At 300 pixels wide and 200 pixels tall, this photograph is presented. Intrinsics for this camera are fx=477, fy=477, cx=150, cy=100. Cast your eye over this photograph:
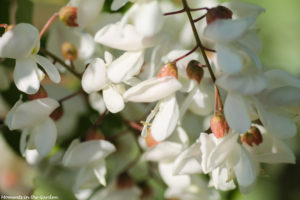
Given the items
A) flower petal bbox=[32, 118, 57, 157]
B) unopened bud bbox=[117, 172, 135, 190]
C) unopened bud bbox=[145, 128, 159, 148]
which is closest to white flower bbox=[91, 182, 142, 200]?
unopened bud bbox=[117, 172, 135, 190]

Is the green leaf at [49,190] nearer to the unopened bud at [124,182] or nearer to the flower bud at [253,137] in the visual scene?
the unopened bud at [124,182]

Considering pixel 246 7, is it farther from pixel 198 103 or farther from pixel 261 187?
pixel 261 187

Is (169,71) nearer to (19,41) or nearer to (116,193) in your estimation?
(19,41)

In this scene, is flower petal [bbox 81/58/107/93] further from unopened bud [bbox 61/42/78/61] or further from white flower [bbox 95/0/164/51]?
unopened bud [bbox 61/42/78/61]

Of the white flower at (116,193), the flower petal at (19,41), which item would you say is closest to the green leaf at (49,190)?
the white flower at (116,193)

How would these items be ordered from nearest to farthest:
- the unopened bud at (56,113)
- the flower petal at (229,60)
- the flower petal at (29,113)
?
the flower petal at (229,60) < the flower petal at (29,113) < the unopened bud at (56,113)

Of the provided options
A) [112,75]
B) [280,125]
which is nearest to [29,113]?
[112,75]
